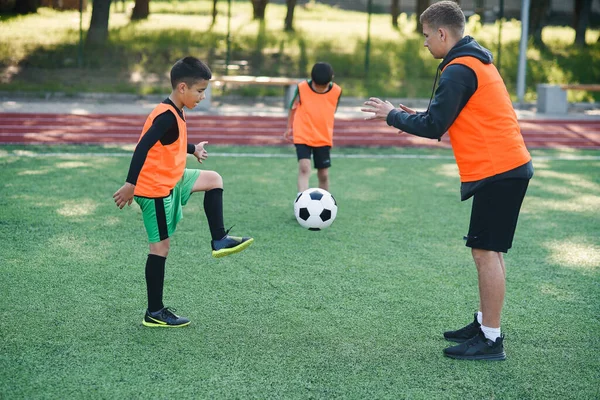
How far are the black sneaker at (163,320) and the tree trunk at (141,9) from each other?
57.8ft

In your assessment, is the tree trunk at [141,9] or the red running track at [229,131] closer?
the red running track at [229,131]

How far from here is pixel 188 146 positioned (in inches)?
178

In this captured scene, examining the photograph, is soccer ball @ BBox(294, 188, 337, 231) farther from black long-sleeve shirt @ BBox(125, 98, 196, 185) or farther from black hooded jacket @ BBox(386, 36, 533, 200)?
black hooded jacket @ BBox(386, 36, 533, 200)

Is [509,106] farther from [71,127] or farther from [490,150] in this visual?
[71,127]

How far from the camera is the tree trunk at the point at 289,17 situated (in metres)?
21.4

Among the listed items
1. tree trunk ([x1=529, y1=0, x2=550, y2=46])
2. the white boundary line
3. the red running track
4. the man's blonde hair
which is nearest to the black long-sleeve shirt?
the man's blonde hair

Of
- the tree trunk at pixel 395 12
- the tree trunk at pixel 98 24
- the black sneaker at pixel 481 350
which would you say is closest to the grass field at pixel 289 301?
the black sneaker at pixel 481 350

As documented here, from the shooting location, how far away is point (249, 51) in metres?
19.7

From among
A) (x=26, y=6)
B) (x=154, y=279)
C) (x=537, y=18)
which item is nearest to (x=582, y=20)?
(x=537, y=18)

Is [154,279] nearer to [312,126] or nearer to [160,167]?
[160,167]

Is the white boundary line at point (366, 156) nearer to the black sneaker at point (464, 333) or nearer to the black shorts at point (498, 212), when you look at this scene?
the black sneaker at point (464, 333)

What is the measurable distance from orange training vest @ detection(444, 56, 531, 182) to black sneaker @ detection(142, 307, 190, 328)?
5.96 ft

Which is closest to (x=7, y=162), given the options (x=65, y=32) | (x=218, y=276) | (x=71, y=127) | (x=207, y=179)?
(x=71, y=127)

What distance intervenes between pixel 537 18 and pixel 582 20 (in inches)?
60.1
